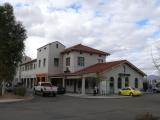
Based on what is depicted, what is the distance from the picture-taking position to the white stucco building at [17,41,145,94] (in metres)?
46.6

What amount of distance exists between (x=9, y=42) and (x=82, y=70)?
687 inches

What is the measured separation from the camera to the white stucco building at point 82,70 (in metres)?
46.6

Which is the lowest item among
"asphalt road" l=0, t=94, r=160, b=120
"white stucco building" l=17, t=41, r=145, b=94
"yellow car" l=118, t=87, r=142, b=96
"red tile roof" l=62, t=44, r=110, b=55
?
"asphalt road" l=0, t=94, r=160, b=120

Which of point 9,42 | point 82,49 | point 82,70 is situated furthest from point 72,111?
point 82,49

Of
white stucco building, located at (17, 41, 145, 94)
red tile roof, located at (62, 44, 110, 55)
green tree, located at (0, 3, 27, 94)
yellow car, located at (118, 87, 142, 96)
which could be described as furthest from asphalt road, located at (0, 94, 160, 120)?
red tile roof, located at (62, 44, 110, 55)

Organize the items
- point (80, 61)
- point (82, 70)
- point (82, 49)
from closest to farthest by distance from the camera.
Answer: point (82, 70) < point (80, 61) < point (82, 49)

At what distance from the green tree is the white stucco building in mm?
11147

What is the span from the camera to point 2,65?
1462 inches

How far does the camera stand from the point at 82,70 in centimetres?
5253

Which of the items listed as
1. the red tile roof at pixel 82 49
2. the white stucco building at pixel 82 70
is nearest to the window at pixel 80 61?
the white stucco building at pixel 82 70

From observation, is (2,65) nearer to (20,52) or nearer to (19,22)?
(20,52)

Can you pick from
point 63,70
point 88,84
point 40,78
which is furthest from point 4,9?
point 40,78

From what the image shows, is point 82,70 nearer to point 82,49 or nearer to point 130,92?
point 82,49

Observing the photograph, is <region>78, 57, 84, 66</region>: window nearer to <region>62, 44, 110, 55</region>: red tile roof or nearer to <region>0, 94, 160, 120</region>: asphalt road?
<region>62, 44, 110, 55</region>: red tile roof
